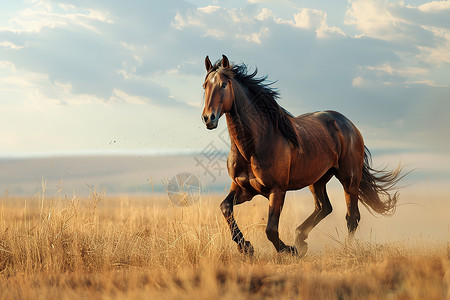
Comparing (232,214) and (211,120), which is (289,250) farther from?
(211,120)

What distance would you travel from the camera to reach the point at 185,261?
6090 mm

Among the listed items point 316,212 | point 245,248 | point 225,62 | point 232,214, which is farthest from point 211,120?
point 316,212

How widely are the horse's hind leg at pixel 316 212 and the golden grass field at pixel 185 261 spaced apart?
331mm

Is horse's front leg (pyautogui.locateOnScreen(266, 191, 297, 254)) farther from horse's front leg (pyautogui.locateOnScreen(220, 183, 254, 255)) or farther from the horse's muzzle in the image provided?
the horse's muzzle

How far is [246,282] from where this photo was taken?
4086mm

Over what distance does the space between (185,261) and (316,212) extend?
9.65ft

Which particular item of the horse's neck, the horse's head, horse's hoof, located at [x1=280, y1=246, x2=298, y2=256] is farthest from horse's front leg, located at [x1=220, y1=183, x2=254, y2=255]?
the horse's head

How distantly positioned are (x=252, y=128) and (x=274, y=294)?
116 inches

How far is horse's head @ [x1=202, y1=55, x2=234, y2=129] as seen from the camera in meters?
5.69

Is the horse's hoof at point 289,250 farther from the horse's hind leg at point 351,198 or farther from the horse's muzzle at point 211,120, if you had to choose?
the horse's muzzle at point 211,120

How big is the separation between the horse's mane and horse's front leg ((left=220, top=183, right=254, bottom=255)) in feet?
3.44

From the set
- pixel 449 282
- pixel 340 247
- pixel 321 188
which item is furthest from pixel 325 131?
pixel 449 282

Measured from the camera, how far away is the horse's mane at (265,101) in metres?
6.50

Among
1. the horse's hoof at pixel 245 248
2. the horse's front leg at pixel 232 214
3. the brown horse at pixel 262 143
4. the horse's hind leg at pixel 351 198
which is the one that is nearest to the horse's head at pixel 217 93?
the brown horse at pixel 262 143
